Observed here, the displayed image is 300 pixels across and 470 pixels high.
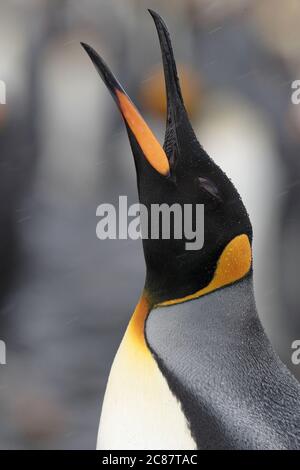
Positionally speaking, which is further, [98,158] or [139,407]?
[98,158]

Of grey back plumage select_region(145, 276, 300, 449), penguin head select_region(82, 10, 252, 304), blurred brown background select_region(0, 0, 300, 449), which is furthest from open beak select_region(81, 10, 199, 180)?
blurred brown background select_region(0, 0, 300, 449)

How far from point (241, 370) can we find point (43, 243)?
1.14 meters

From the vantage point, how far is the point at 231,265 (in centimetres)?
57

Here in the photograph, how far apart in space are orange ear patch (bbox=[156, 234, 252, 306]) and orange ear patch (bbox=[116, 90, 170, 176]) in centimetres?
9

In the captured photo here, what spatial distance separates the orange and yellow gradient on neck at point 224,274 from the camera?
56 centimetres

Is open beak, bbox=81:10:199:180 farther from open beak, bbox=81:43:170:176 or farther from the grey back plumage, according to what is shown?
the grey back plumage

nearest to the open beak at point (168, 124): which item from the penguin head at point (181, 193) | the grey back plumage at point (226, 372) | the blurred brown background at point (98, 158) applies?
the penguin head at point (181, 193)

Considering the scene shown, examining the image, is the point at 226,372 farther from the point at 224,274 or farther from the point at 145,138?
the point at 145,138

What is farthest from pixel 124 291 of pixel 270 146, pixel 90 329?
pixel 270 146

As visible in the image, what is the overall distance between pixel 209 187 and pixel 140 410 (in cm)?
21

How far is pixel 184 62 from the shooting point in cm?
162

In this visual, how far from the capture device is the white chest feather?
1.83 ft

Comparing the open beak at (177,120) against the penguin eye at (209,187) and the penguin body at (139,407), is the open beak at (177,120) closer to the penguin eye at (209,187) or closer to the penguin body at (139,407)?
the penguin eye at (209,187)

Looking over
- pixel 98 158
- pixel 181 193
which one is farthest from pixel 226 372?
pixel 98 158
